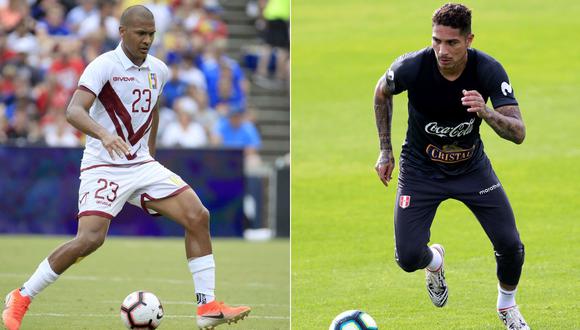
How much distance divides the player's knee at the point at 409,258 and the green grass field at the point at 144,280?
1.27m

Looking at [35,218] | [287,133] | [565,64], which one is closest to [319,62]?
[287,133]

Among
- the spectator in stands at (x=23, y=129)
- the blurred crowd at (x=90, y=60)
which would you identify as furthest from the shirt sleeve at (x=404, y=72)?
the spectator in stands at (x=23, y=129)

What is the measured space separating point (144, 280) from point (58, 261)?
13.5ft

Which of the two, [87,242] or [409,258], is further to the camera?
[409,258]

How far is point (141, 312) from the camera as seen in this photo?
8914 mm

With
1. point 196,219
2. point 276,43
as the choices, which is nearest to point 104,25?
point 276,43

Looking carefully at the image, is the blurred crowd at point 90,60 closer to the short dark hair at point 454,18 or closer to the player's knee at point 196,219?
the player's knee at point 196,219

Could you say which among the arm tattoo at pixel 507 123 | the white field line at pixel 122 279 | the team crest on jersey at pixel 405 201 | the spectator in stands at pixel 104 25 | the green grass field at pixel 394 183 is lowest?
the white field line at pixel 122 279

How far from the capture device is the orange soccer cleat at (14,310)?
28.5 feet

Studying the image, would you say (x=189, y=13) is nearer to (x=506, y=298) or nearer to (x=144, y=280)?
(x=144, y=280)

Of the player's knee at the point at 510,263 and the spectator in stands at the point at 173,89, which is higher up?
the spectator in stands at the point at 173,89

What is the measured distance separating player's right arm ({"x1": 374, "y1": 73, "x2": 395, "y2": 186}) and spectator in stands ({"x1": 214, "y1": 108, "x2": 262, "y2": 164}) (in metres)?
11.9

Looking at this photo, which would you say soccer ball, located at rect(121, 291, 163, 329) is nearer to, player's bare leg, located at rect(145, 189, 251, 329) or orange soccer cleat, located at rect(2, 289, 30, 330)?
player's bare leg, located at rect(145, 189, 251, 329)

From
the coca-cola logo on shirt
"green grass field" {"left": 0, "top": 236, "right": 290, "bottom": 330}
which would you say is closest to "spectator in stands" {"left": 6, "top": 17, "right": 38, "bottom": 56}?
"green grass field" {"left": 0, "top": 236, "right": 290, "bottom": 330}
